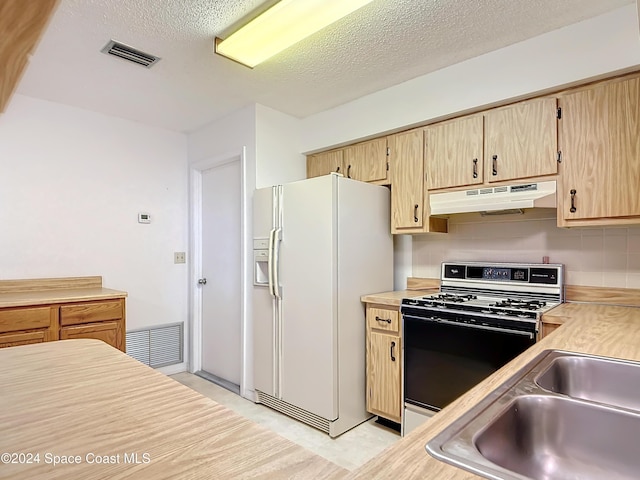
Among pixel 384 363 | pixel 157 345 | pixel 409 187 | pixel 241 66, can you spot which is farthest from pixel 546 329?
pixel 157 345

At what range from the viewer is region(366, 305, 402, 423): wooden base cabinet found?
2443 millimetres

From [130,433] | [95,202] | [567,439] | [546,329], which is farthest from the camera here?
[95,202]

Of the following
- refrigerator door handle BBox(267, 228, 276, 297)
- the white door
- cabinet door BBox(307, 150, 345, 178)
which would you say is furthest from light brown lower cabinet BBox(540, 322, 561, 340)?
the white door

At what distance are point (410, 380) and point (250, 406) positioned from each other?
51.6 inches

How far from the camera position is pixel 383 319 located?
2.53 meters

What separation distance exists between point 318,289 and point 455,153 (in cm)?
129

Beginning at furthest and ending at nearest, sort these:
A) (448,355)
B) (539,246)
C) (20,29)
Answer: (539,246) → (448,355) → (20,29)

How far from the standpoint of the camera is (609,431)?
811 millimetres

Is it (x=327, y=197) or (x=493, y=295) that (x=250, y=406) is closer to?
(x=327, y=197)

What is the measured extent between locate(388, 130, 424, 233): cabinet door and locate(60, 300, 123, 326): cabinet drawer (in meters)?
2.12

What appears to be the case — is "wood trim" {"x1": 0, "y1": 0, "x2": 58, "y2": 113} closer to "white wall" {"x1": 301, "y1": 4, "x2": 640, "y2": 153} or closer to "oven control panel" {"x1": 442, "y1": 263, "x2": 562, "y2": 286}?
"white wall" {"x1": 301, "y1": 4, "x2": 640, "y2": 153}

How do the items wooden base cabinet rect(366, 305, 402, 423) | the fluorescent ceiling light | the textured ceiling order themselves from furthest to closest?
wooden base cabinet rect(366, 305, 402, 423), the textured ceiling, the fluorescent ceiling light

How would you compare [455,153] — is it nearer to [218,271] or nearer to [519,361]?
[519,361]

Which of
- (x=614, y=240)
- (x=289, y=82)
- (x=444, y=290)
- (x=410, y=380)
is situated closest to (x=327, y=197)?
(x=289, y=82)
